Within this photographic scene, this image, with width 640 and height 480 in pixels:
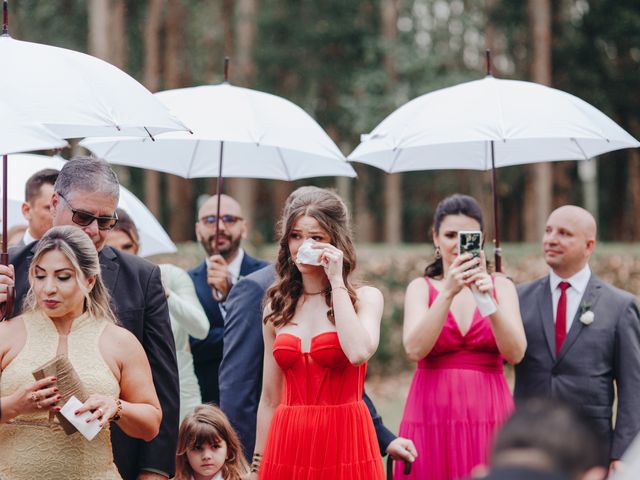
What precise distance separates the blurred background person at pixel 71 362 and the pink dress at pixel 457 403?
214 cm

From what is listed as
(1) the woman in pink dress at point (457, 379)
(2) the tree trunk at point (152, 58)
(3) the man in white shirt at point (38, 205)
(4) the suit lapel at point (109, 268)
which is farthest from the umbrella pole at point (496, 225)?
(2) the tree trunk at point (152, 58)

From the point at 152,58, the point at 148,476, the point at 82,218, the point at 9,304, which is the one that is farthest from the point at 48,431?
the point at 152,58

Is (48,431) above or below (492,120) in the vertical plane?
below

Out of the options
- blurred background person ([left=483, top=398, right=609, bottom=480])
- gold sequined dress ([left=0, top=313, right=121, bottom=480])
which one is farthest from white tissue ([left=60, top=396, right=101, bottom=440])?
blurred background person ([left=483, top=398, right=609, bottom=480])

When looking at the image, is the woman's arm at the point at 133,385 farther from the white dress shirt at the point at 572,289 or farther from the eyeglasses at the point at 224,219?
the eyeglasses at the point at 224,219

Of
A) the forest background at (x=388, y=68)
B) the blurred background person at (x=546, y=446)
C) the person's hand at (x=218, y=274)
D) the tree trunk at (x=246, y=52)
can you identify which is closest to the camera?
the blurred background person at (x=546, y=446)

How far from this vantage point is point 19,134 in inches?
149

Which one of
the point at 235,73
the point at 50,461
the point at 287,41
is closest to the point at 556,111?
the point at 50,461

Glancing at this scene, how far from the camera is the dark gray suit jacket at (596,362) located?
5.61 meters

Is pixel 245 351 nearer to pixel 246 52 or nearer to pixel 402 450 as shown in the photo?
pixel 402 450

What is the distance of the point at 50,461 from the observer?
3.74m

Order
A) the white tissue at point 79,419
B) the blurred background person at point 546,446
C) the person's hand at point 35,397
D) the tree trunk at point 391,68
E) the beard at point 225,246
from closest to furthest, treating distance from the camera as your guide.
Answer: the blurred background person at point 546,446, the person's hand at point 35,397, the white tissue at point 79,419, the beard at point 225,246, the tree trunk at point 391,68

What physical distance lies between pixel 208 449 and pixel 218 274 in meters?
1.61

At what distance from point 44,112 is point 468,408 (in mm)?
2984
